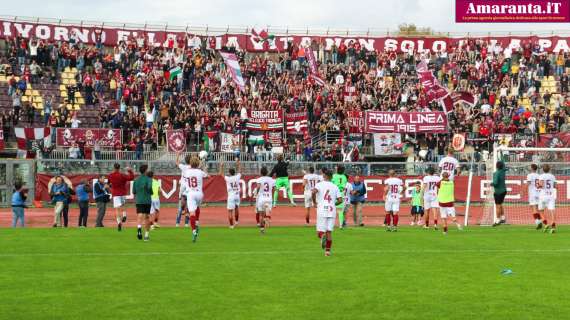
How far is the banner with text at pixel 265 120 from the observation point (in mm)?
51125

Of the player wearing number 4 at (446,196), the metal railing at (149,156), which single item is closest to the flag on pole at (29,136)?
the metal railing at (149,156)

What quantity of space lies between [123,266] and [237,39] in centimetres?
4737

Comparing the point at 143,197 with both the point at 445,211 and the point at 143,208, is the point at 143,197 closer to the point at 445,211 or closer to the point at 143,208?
the point at 143,208

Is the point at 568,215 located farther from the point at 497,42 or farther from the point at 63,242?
the point at 497,42

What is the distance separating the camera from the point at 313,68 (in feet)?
191

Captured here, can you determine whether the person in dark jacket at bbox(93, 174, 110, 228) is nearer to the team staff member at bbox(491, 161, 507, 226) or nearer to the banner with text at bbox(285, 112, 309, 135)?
the team staff member at bbox(491, 161, 507, 226)

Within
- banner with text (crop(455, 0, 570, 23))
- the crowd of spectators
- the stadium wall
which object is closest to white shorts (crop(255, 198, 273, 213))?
the stadium wall

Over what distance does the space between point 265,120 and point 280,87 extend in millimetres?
7208

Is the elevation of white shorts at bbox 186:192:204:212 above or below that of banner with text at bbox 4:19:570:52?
below

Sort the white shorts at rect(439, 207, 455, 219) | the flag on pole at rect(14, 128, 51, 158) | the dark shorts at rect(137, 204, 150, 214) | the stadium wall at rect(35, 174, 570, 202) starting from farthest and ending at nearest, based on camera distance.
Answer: the flag on pole at rect(14, 128, 51, 158)
the stadium wall at rect(35, 174, 570, 202)
the white shorts at rect(439, 207, 455, 219)
the dark shorts at rect(137, 204, 150, 214)

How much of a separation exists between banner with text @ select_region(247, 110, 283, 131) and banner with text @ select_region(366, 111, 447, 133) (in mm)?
5023

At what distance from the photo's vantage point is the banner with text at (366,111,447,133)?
52344mm

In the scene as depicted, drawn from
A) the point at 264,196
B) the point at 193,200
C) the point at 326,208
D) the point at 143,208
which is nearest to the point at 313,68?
the point at 264,196

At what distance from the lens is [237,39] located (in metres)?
64.9
